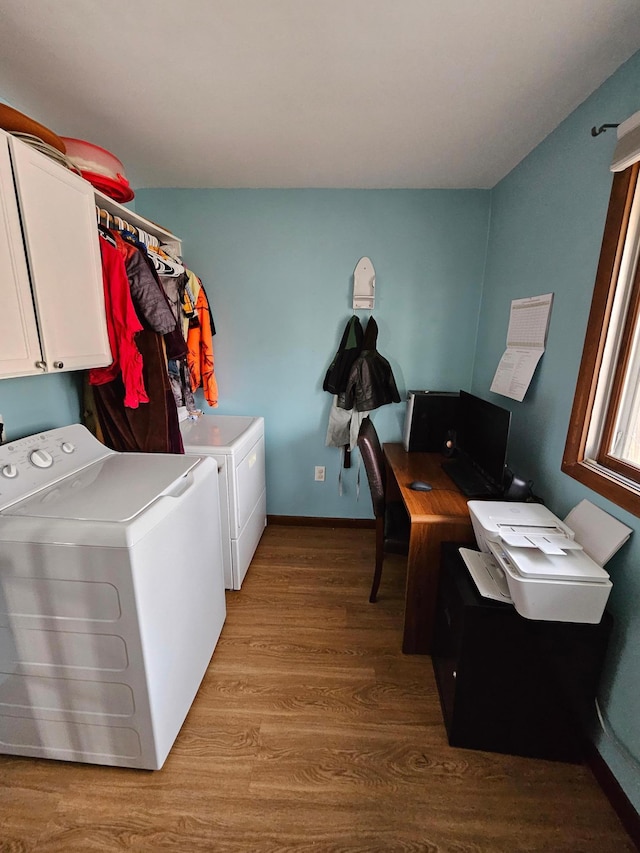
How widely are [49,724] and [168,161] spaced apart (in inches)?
101

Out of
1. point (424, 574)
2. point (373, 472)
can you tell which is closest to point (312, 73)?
point (373, 472)

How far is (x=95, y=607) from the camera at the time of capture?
38.7 inches

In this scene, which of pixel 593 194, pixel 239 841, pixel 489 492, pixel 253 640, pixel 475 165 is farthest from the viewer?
pixel 475 165

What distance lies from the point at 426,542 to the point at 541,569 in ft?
1.59

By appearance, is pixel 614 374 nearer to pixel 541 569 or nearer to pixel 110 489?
pixel 541 569

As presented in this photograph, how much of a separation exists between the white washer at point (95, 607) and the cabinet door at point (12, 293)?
34 centimetres

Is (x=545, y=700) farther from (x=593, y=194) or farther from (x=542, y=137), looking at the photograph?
(x=542, y=137)

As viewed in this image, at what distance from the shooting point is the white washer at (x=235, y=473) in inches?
71.6

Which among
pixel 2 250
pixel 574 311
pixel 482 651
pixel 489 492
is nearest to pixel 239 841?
pixel 482 651

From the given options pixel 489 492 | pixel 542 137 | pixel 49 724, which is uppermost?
pixel 542 137

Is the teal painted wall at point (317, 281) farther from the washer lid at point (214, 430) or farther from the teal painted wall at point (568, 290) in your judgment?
the teal painted wall at point (568, 290)

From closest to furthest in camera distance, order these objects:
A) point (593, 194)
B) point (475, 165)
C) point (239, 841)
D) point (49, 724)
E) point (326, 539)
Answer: point (239, 841)
point (49, 724)
point (593, 194)
point (475, 165)
point (326, 539)

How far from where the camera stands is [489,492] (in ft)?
5.06

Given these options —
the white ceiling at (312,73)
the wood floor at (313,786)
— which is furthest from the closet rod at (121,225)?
the wood floor at (313,786)
